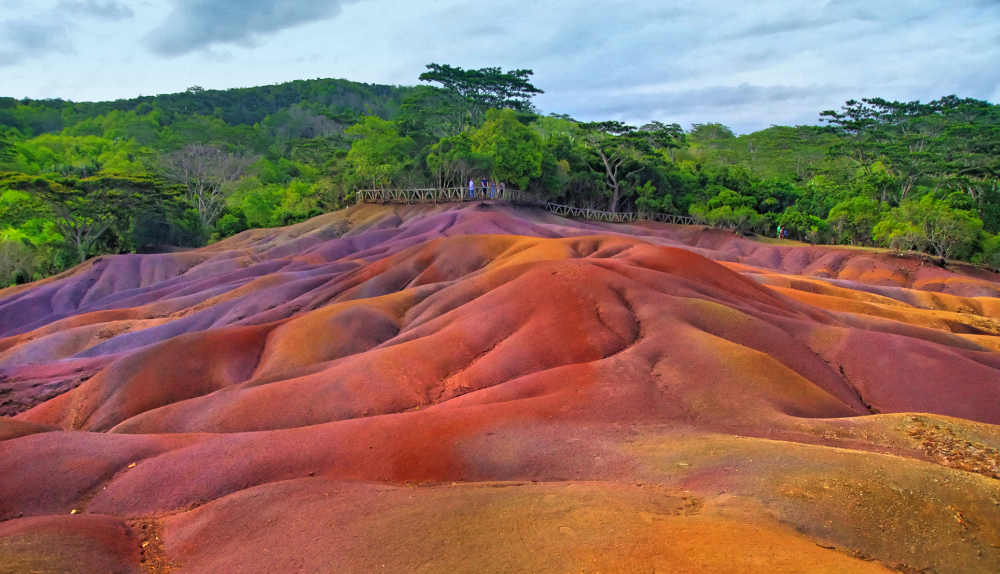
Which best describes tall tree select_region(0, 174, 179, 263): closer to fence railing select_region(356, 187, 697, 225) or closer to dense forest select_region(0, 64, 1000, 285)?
dense forest select_region(0, 64, 1000, 285)

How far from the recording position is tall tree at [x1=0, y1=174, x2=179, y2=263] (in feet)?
176

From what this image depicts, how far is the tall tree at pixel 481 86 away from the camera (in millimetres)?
79500

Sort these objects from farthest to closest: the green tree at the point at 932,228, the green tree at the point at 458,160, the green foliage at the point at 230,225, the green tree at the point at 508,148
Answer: the green foliage at the point at 230,225 → the green tree at the point at 508,148 → the green tree at the point at 458,160 → the green tree at the point at 932,228

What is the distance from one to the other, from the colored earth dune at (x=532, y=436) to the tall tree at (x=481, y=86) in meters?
54.8

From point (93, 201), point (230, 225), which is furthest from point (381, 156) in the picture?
point (93, 201)

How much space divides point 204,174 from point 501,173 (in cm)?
4041

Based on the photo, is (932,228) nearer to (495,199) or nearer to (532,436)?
(495,199)

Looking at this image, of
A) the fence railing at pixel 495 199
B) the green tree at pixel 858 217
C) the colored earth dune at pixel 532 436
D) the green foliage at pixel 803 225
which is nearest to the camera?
the colored earth dune at pixel 532 436

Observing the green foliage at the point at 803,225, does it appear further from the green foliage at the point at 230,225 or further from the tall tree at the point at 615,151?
the green foliage at the point at 230,225

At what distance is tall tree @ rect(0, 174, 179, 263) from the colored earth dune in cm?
2762

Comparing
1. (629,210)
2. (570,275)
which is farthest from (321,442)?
(629,210)

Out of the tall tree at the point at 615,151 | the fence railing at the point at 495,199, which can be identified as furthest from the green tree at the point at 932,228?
the tall tree at the point at 615,151

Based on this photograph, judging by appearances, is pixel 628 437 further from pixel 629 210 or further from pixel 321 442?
pixel 629 210

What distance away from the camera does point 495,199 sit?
66.1m
